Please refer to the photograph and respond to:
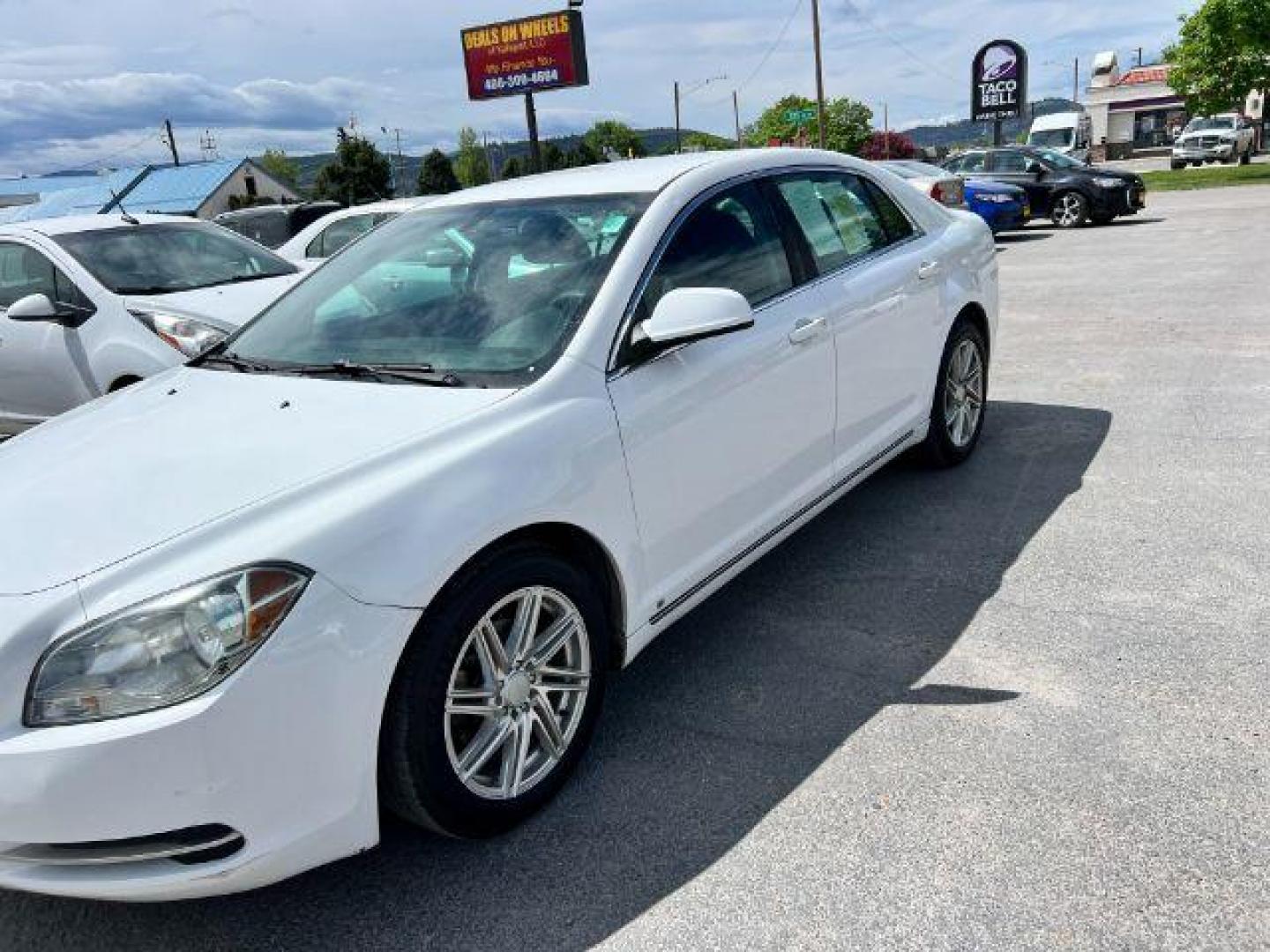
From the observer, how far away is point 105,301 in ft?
20.0

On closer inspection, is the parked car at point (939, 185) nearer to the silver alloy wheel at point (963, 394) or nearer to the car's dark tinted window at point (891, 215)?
the silver alloy wheel at point (963, 394)

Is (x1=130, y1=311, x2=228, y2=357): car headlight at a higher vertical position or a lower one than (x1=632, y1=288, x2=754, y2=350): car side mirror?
lower

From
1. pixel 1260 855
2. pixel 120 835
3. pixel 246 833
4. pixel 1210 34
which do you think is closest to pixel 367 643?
pixel 246 833

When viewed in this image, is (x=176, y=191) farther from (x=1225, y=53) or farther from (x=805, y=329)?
→ (x=805, y=329)

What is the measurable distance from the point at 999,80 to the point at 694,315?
122 feet

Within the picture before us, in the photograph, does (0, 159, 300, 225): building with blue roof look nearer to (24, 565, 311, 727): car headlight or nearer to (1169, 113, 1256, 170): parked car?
(1169, 113, 1256, 170): parked car

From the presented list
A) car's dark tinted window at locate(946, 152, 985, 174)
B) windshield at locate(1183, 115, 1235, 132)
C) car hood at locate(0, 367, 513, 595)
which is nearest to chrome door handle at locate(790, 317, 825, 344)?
car hood at locate(0, 367, 513, 595)

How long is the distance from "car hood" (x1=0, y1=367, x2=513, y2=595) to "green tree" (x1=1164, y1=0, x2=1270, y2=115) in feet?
95.0

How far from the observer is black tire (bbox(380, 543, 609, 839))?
2275 millimetres

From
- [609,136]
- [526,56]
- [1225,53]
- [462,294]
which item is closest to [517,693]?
[462,294]

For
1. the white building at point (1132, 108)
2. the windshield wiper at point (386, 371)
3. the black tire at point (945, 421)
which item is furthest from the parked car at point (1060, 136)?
the white building at point (1132, 108)

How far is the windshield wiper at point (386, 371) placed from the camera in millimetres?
2799

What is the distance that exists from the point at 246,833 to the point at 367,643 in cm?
44

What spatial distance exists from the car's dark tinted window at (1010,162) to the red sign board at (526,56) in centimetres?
1986
